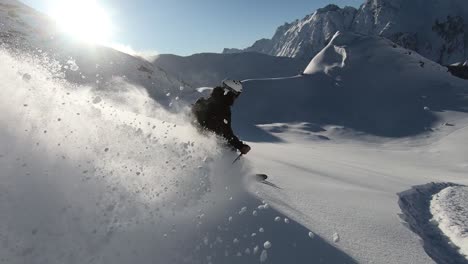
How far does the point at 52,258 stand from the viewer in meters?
3.88

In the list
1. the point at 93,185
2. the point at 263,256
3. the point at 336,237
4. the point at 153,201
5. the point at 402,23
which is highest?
the point at 402,23

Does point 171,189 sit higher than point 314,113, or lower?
higher

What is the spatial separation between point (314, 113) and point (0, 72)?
1210 inches

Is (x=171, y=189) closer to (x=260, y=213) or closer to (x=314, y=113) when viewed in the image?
(x=260, y=213)

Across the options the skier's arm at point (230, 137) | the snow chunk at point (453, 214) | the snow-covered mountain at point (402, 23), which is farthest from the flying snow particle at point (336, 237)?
the snow-covered mountain at point (402, 23)

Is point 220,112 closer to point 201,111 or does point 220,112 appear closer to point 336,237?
point 201,111

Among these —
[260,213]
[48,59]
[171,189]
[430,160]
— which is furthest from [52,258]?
[48,59]

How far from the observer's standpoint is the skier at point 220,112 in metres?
7.91

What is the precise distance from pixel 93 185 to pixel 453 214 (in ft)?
22.4

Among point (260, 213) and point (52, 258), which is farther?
point (260, 213)

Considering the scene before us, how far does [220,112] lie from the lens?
800 cm

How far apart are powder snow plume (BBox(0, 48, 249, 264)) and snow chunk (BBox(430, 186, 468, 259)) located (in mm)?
3602

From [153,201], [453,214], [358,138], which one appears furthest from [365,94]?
[153,201]

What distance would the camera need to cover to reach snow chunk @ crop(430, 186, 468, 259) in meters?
6.33
